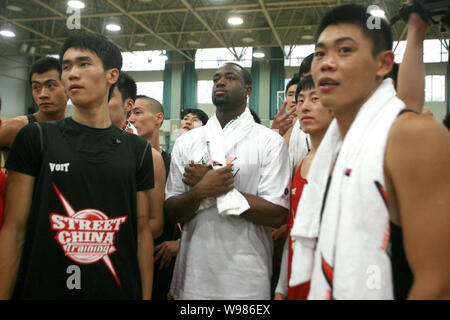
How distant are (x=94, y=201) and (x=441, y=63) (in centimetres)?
1777

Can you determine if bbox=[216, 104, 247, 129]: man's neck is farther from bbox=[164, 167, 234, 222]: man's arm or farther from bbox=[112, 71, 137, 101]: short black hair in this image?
bbox=[112, 71, 137, 101]: short black hair

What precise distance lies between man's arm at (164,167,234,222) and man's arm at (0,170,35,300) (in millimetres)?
925

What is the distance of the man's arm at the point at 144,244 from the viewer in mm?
2172

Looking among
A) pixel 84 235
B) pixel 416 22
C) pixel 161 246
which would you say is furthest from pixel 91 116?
pixel 416 22

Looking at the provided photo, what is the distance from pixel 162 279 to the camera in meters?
3.08

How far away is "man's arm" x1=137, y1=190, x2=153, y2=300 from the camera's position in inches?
85.5

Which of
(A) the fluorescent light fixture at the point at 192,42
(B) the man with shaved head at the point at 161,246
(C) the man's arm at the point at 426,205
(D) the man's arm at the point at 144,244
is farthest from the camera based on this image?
(A) the fluorescent light fixture at the point at 192,42

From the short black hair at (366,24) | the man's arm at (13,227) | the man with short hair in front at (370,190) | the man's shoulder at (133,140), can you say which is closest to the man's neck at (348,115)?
the man with short hair in front at (370,190)

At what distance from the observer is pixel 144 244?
2.20 m

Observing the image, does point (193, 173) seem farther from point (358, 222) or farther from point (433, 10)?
point (433, 10)

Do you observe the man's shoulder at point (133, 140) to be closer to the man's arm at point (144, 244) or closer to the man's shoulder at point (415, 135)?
the man's arm at point (144, 244)

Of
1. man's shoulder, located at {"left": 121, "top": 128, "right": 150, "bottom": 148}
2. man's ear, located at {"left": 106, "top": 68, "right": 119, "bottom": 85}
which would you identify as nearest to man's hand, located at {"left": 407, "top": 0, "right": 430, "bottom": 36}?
man's shoulder, located at {"left": 121, "top": 128, "right": 150, "bottom": 148}

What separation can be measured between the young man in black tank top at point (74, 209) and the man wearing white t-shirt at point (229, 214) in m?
0.46
